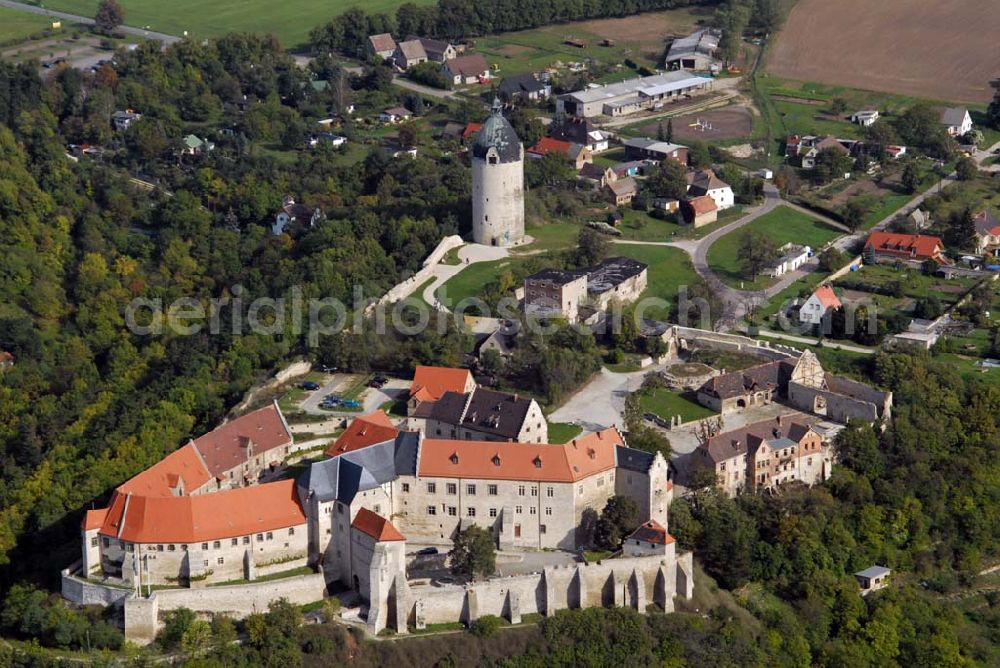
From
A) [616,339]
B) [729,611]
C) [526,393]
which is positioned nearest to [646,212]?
[616,339]

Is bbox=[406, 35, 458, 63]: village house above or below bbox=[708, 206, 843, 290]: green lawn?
above

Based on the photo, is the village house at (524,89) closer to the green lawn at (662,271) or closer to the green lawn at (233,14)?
the green lawn at (233,14)

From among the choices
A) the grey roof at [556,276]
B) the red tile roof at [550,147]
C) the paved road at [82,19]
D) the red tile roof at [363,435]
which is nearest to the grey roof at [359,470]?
the red tile roof at [363,435]

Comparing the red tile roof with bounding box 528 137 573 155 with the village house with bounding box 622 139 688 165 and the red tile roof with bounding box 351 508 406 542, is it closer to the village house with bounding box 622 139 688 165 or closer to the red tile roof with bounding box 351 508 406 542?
the village house with bounding box 622 139 688 165

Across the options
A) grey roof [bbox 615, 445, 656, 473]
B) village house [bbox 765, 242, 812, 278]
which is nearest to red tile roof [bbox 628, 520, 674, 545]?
grey roof [bbox 615, 445, 656, 473]

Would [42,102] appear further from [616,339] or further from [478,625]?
[478,625]

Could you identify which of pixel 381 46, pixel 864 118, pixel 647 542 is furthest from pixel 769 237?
pixel 381 46

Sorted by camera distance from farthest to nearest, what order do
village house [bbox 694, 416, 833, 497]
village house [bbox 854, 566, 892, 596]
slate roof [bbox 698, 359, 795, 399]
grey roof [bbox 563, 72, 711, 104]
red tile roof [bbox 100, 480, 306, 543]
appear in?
1. grey roof [bbox 563, 72, 711, 104]
2. slate roof [bbox 698, 359, 795, 399]
3. village house [bbox 694, 416, 833, 497]
4. village house [bbox 854, 566, 892, 596]
5. red tile roof [bbox 100, 480, 306, 543]
